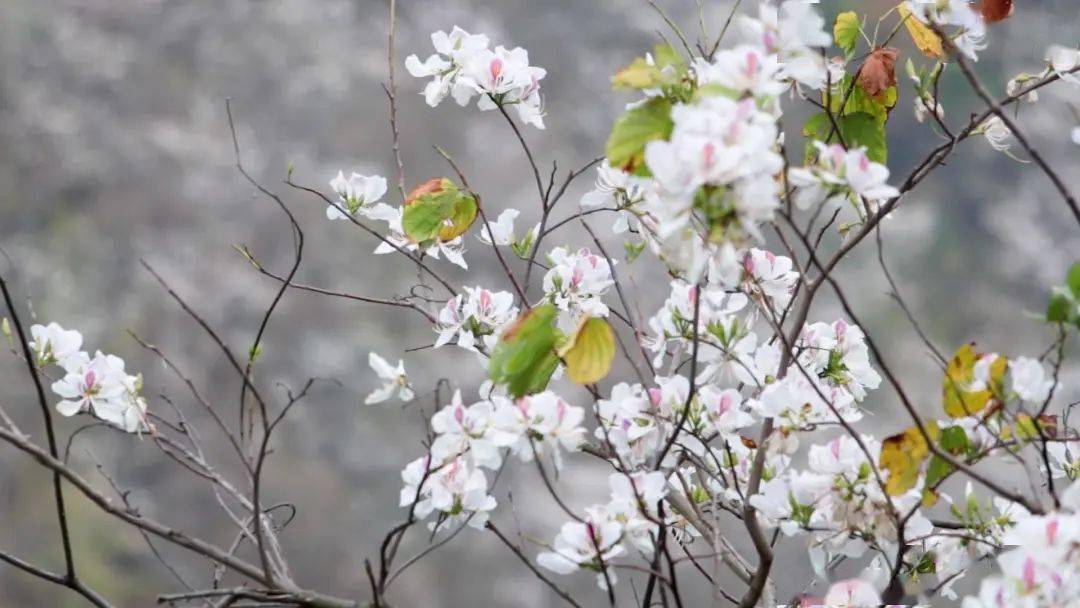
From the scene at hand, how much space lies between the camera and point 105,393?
2.16ft

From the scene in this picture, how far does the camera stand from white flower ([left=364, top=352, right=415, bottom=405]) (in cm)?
59

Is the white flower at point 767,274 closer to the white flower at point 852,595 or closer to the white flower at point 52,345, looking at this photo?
the white flower at point 852,595

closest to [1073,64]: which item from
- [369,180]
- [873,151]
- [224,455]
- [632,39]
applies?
[873,151]

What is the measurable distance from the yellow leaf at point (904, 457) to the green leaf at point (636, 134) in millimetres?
190

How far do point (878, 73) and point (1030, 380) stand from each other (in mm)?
273

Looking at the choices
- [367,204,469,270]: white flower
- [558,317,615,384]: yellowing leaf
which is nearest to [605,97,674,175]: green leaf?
[558,317,615,384]: yellowing leaf

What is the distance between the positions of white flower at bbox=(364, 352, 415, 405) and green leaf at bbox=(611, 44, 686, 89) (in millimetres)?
214

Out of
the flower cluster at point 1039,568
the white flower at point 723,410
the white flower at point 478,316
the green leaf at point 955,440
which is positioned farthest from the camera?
the white flower at point 478,316

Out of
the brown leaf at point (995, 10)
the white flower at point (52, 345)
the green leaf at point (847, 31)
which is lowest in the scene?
the white flower at point (52, 345)

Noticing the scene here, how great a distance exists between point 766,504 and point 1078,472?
29 cm

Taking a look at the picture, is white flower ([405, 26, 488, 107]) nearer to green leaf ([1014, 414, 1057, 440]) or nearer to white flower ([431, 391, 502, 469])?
white flower ([431, 391, 502, 469])

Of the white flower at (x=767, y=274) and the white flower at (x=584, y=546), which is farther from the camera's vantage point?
the white flower at (x=767, y=274)

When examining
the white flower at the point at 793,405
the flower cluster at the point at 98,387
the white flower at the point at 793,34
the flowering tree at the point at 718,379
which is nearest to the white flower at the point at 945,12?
the flowering tree at the point at 718,379

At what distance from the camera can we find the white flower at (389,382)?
594 mm
